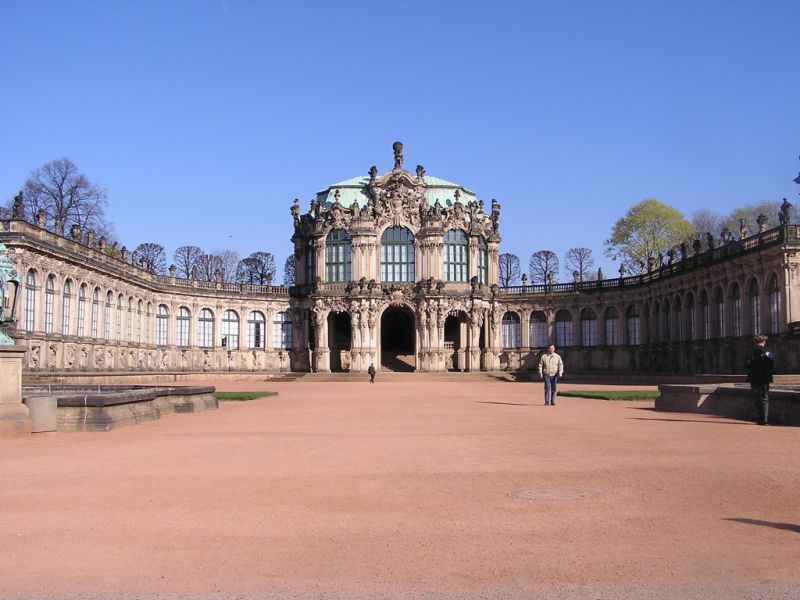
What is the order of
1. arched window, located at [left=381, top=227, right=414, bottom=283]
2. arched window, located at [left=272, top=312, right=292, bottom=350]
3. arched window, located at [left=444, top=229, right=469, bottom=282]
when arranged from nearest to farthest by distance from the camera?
arched window, located at [left=381, top=227, right=414, bottom=283] → arched window, located at [left=444, top=229, right=469, bottom=282] → arched window, located at [left=272, top=312, right=292, bottom=350]

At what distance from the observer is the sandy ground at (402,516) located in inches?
330

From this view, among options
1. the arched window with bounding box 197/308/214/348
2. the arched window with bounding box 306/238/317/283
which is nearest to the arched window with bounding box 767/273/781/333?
the arched window with bounding box 306/238/317/283

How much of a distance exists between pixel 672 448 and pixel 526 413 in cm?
1135

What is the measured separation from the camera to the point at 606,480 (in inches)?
551

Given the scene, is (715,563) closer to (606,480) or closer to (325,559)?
(325,559)

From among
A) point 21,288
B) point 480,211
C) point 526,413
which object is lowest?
point 526,413

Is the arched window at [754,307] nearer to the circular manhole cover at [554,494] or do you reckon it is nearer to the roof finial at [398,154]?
the roof finial at [398,154]

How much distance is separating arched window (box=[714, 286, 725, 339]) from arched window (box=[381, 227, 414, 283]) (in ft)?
96.2

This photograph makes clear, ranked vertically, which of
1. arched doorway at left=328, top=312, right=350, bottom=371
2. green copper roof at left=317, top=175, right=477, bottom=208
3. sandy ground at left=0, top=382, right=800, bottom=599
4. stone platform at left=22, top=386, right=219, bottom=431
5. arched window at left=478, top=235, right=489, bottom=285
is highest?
green copper roof at left=317, top=175, right=477, bottom=208

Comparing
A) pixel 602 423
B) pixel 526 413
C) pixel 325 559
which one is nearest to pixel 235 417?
pixel 526 413

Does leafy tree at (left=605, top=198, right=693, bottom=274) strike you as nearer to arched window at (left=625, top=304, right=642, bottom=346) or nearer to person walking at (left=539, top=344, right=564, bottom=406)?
arched window at (left=625, top=304, right=642, bottom=346)

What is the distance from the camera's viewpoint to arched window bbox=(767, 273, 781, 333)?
54844 millimetres

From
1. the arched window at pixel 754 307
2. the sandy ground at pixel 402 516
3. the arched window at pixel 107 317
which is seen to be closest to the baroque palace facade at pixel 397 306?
the arched window at pixel 107 317

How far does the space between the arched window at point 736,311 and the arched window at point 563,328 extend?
27.2 metres
